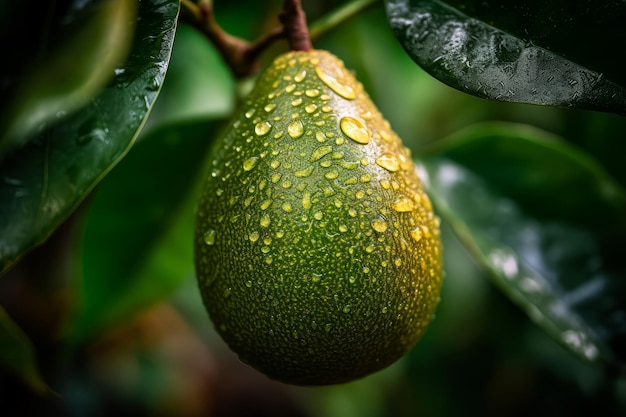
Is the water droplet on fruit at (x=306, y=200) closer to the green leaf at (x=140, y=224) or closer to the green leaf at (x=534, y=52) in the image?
the green leaf at (x=534, y=52)

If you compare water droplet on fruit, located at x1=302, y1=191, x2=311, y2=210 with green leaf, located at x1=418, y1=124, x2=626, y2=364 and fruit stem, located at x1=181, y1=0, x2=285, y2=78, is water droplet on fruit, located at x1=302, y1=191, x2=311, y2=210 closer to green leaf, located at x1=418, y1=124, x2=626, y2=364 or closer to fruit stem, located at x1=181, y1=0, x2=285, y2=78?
fruit stem, located at x1=181, y1=0, x2=285, y2=78

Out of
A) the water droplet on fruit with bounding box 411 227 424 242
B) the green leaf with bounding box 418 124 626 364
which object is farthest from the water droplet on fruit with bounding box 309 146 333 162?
the green leaf with bounding box 418 124 626 364

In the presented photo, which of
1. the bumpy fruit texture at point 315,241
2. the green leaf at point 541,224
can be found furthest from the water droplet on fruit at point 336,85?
the green leaf at point 541,224

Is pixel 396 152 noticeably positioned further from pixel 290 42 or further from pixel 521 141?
pixel 521 141

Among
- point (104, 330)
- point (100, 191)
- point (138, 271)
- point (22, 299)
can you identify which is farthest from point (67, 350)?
point (22, 299)

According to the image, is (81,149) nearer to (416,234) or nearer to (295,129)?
(295,129)

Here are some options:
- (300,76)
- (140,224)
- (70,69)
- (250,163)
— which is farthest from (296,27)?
(140,224)
